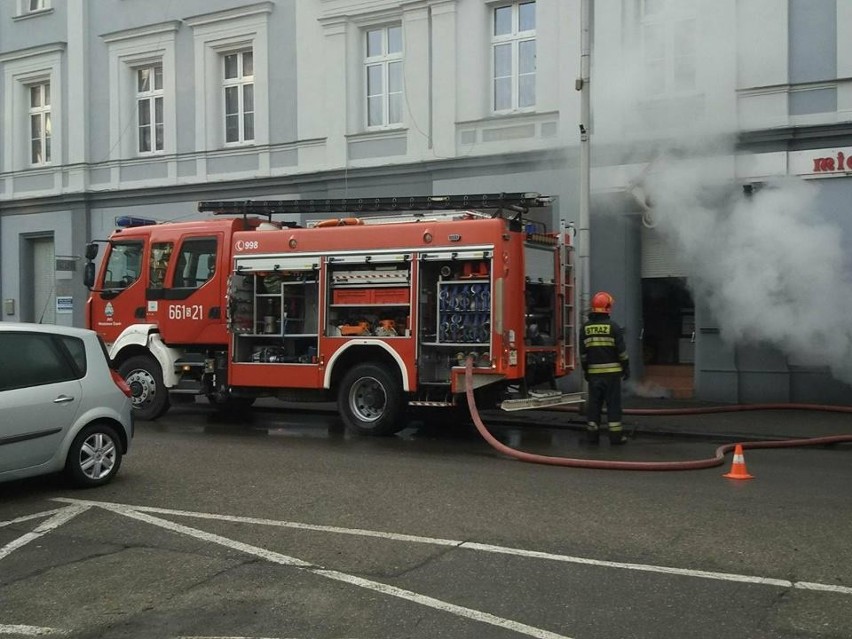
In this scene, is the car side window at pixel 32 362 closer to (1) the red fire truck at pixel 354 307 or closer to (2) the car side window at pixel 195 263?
(1) the red fire truck at pixel 354 307

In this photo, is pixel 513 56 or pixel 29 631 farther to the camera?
pixel 513 56

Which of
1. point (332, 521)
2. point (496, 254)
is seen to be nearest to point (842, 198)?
point (496, 254)

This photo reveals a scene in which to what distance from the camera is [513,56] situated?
15953 millimetres

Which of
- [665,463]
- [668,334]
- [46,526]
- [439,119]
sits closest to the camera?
[46,526]

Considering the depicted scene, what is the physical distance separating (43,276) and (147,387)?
10.5 meters

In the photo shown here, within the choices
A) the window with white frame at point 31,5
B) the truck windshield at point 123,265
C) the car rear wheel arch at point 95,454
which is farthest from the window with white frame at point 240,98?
the car rear wheel arch at point 95,454

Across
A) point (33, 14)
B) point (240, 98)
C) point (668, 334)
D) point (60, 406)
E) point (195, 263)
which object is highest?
point (33, 14)

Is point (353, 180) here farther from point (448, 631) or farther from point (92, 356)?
point (448, 631)

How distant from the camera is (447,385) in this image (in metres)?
10.5

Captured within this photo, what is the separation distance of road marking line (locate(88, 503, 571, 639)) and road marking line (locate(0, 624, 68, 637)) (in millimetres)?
1373

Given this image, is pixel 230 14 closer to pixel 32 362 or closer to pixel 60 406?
pixel 32 362

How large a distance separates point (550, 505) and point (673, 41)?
8.47m

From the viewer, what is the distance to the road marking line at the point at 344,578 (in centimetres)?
436

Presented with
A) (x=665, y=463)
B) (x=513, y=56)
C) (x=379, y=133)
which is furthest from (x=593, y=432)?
(x=379, y=133)
